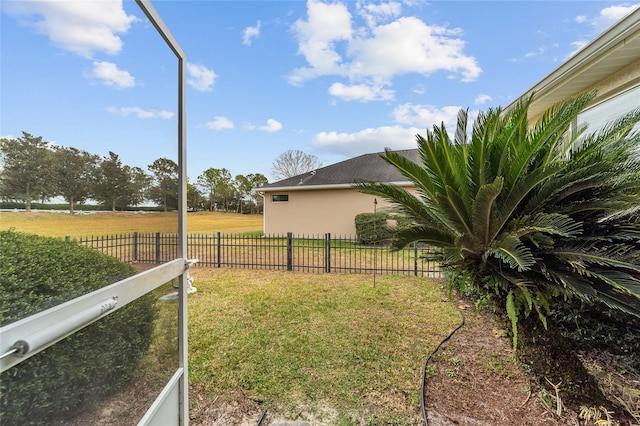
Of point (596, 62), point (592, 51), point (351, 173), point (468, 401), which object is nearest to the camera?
point (468, 401)

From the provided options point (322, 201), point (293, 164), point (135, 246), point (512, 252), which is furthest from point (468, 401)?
point (293, 164)

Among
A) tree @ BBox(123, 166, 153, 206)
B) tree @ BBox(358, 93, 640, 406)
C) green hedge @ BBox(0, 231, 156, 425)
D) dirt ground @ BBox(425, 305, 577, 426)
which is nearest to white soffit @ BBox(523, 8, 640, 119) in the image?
tree @ BBox(358, 93, 640, 406)

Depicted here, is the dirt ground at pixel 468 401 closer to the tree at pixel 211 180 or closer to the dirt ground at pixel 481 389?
the dirt ground at pixel 481 389

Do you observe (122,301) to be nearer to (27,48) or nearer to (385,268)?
(27,48)

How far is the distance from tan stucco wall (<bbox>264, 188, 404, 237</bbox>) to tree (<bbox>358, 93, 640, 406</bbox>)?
10756mm

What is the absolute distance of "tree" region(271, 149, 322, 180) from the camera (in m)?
30.1

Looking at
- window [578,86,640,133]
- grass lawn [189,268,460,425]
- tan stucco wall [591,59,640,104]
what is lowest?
grass lawn [189,268,460,425]

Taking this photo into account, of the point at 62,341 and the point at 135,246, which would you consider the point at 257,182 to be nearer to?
the point at 135,246

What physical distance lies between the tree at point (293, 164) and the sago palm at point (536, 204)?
1104 inches

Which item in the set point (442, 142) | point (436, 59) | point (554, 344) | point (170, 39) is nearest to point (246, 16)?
point (436, 59)

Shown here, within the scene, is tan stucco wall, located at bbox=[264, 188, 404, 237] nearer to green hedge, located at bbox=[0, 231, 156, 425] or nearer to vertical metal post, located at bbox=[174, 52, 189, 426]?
vertical metal post, located at bbox=[174, 52, 189, 426]

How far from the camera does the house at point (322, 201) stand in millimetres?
13523

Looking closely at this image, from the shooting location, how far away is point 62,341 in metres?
0.97

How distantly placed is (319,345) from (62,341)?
3.15 m
